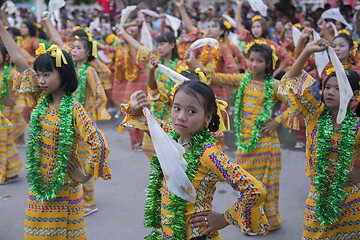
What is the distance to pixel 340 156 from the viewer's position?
3.29 meters

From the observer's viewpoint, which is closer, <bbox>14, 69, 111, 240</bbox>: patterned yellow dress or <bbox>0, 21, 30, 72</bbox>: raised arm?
<bbox>14, 69, 111, 240</bbox>: patterned yellow dress

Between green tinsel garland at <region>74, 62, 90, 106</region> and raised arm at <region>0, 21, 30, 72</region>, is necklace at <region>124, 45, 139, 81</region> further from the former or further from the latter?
raised arm at <region>0, 21, 30, 72</region>

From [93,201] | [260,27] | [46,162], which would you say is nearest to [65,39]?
[260,27]

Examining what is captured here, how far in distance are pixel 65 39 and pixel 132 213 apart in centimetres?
773

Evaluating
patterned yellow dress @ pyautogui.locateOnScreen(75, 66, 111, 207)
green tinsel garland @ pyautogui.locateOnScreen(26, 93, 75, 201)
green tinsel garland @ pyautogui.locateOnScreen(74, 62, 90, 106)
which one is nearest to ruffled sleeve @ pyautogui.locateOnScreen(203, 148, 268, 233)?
green tinsel garland @ pyautogui.locateOnScreen(26, 93, 75, 201)

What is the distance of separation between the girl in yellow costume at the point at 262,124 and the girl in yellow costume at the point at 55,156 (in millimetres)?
1607

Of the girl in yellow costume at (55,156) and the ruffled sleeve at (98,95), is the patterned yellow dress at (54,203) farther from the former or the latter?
the ruffled sleeve at (98,95)

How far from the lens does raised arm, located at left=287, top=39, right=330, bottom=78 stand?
3003 mm

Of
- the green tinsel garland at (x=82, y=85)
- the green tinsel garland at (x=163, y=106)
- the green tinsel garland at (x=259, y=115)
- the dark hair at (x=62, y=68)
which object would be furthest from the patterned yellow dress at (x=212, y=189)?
the green tinsel garland at (x=163, y=106)

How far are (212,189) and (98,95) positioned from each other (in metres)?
2.66

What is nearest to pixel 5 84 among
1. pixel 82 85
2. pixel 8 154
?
pixel 8 154

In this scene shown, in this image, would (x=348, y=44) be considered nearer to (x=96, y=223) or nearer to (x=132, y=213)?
(x=132, y=213)

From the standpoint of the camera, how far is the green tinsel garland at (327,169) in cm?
326

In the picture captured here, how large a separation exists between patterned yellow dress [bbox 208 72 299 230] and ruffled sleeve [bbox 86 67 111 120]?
1.60 m
